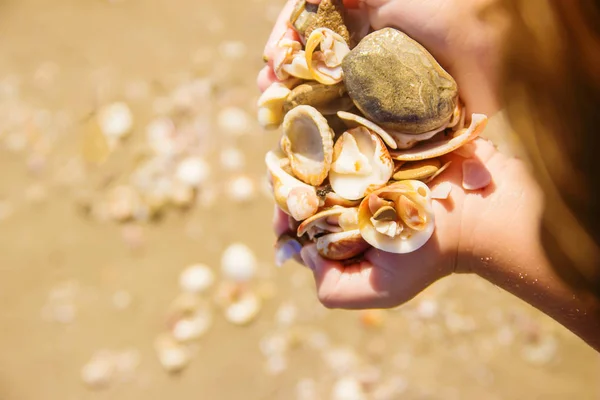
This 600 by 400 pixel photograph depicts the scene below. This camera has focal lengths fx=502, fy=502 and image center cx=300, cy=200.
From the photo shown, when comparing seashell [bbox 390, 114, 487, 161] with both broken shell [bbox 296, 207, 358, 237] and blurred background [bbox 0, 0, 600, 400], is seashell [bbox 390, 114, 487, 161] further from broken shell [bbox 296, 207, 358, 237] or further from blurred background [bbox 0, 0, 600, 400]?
blurred background [bbox 0, 0, 600, 400]

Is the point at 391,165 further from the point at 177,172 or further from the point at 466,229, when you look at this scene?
the point at 177,172

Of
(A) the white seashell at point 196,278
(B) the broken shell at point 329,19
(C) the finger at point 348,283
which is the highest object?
(B) the broken shell at point 329,19

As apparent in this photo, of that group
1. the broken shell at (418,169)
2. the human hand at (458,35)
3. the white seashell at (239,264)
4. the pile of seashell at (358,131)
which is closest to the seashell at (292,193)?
the pile of seashell at (358,131)

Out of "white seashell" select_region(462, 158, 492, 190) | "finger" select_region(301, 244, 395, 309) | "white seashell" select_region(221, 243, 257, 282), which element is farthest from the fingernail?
"white seashell" select_region(221, 243, 257, 282)

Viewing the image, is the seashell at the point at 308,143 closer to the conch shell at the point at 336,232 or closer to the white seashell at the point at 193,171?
the conch shell at the point at 336,232

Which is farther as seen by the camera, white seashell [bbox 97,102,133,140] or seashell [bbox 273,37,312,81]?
white seashell [bbox 97,102,133,140]

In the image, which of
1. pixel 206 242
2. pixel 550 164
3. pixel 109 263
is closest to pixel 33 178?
pixel 109 263
